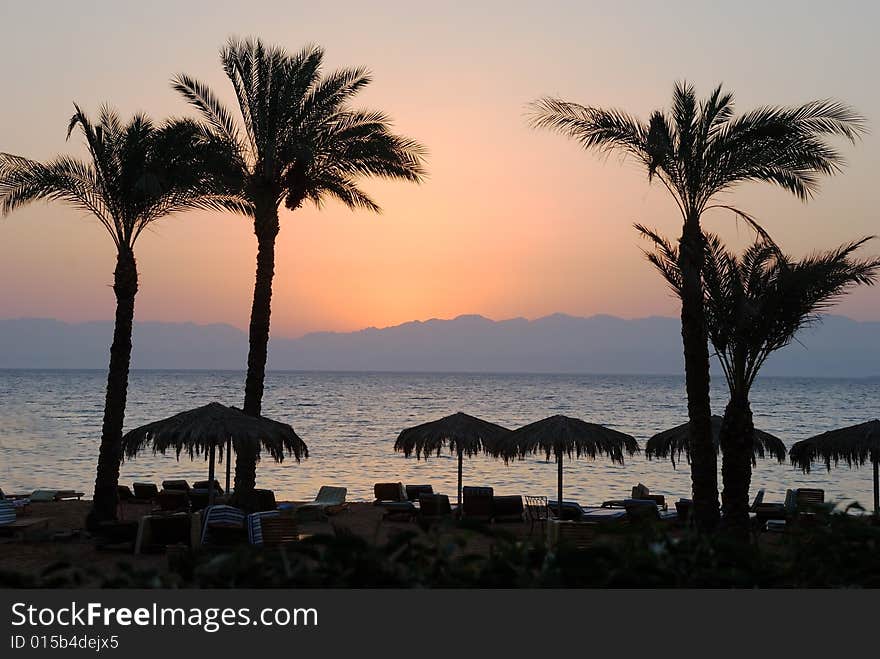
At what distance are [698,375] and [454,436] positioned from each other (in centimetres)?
631

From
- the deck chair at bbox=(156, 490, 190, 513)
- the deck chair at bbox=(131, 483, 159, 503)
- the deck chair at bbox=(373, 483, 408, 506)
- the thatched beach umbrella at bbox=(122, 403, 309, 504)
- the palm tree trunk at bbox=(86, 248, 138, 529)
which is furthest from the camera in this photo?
the deck chair at bbox=(131, 483, 159, 503)

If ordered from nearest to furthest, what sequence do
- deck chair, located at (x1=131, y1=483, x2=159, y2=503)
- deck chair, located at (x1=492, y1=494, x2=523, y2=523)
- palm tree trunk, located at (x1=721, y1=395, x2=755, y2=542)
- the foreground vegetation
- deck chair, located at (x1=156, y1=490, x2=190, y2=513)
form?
the foreground vegetation → palm tree trunk, located at (x1=721, y1=395, x2=755, y2=542) → deck chair, located at (x1=492, y1=494, x2=523, y2=523) → deck chair, located at (x1=156, y1=490, x2=190, y2=513) → deck chair, located at (x1=131, y1=483, x2=159, y2=503)

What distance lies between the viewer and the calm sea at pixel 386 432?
3531cm

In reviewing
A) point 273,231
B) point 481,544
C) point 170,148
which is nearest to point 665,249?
point 481,544

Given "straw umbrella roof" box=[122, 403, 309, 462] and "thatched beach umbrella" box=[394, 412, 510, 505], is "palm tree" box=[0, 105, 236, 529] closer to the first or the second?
"straw umbrella roof" box=[122, 403, 309, 462]

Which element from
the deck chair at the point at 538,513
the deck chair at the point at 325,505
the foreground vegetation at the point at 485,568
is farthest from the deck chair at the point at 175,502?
the foreground vegetation at the point at 485,568

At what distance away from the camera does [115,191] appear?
53.5ft

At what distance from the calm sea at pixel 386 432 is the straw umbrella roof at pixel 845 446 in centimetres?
1187

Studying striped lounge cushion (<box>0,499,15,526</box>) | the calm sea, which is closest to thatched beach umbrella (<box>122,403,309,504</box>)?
striped lounge cushion (<box>0,499,15,526</box>)

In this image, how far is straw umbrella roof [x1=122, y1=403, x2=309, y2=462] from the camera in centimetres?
1500

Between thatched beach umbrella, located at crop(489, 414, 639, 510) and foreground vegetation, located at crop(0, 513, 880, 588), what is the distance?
1323 cm

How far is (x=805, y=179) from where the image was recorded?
618 inches
